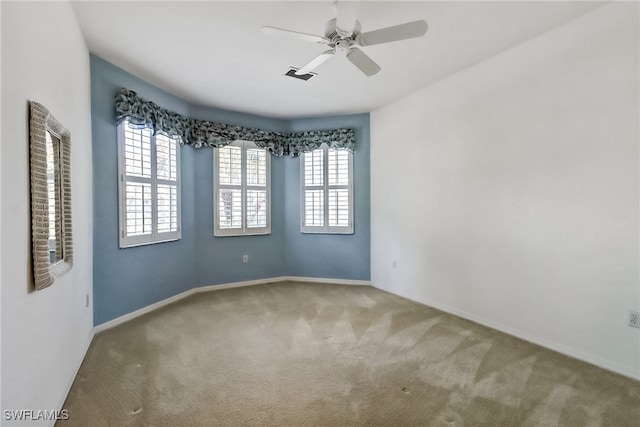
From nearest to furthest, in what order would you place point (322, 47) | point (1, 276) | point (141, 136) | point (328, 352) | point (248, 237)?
point (1, 276), point (328, 352), point (322, 47), point (141, 136), point (248, 237)

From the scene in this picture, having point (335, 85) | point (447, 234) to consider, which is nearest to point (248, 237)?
point (335, 85)

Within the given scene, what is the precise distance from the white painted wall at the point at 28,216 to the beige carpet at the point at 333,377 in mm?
446

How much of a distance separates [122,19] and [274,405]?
3.11 metres

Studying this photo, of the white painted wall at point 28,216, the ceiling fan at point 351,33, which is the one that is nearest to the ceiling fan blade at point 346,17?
the ceiling fan at point 351,33

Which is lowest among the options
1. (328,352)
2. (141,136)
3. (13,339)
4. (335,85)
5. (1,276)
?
(328,352)

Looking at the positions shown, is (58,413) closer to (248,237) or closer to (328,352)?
(328,352)

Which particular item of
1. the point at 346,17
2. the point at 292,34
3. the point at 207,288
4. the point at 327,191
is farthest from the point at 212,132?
the point at 346,17

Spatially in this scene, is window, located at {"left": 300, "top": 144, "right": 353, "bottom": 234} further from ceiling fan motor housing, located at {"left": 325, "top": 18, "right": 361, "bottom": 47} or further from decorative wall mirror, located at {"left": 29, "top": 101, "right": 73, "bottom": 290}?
decorative wall mirror, located at {"left": 29, "top": 101, "right": 73, "bottom": 290}

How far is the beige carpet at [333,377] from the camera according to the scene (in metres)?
1.94

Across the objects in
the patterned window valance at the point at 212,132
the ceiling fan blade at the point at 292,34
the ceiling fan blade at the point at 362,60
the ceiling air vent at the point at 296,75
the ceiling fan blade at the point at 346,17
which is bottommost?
the patterned window valance at the point at 212,132

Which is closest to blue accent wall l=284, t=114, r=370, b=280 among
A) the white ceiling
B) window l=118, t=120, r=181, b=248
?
the white ceiling

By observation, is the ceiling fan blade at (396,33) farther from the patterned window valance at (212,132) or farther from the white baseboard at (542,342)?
the white baseboard at (542,342)

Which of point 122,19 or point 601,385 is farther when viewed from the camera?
point 122,19

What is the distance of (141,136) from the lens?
145 inches
